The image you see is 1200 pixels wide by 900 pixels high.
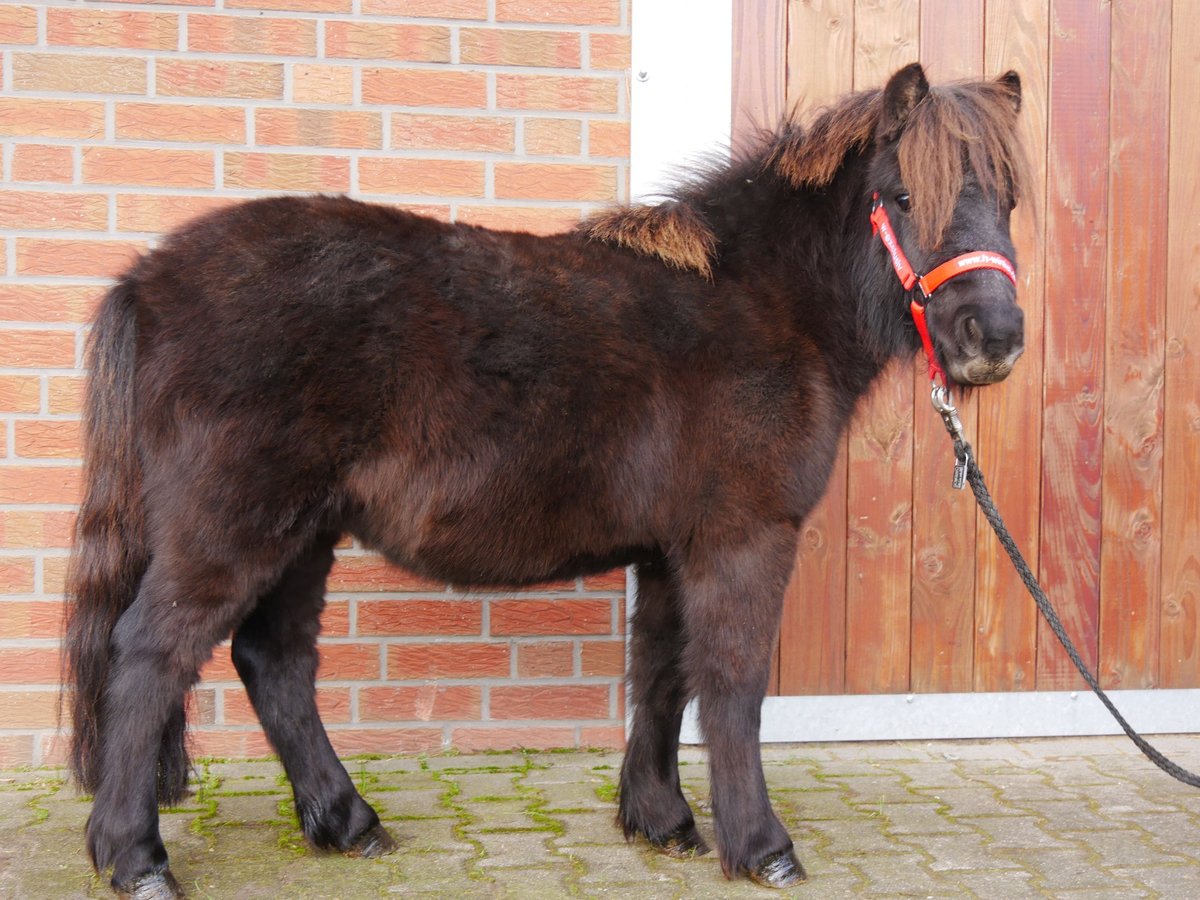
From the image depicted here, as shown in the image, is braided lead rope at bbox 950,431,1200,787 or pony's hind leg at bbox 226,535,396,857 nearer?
braided lead rope at bbox 950,431,1200,787

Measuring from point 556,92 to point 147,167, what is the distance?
1555mm

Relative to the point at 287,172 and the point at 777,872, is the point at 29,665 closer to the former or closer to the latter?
the point at 287,172

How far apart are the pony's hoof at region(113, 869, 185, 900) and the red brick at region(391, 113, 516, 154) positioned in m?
2.63

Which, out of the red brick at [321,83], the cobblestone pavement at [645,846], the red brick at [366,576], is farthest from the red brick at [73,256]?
the cobblestone pavement at [645,846]

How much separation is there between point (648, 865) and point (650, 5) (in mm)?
3095

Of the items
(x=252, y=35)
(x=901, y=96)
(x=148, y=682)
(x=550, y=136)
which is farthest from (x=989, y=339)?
(x=252, y=35)

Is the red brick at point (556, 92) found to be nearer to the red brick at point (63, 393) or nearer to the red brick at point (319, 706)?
the red brick at point (63, 393)

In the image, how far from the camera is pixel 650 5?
158 inches

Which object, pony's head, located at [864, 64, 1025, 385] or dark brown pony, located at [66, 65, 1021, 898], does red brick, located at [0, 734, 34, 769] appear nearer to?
dark brown pony, located at [66, 65, 1021, 898]

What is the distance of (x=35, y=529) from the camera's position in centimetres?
379

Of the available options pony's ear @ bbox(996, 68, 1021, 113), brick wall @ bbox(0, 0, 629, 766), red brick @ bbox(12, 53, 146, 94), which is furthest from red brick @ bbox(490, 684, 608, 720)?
red brick @ bbox(12, 53, 146, 94)

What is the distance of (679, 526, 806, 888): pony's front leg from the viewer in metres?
2.87

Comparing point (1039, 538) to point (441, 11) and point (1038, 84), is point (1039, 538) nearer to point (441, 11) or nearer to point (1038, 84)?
point (1038, 84)

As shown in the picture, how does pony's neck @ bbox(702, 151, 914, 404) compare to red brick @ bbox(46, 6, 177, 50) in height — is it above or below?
below
